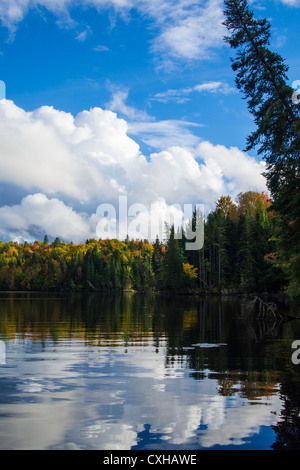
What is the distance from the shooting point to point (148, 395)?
9938mm

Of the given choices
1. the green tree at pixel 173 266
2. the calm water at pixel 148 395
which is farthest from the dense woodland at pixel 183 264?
the calm water at pixel 148 395

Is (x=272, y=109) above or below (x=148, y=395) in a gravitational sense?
above

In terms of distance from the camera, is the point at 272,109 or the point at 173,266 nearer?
the point at 272,109

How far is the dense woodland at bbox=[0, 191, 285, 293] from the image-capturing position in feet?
236

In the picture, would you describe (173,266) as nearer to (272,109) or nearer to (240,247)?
(240,247)

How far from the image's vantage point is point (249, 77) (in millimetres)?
21219

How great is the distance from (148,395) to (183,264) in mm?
81975

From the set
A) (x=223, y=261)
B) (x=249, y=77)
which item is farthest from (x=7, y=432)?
(x=223, y=261)

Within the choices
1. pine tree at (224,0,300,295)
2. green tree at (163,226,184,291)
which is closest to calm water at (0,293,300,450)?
pine tree at (224,0,300,295)

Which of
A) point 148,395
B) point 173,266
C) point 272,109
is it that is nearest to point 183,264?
point 173,266

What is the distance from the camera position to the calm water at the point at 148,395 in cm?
729

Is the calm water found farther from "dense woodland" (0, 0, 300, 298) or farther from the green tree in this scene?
the green tree

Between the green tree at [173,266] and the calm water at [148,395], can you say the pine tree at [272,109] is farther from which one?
the green tree at [173,266]
